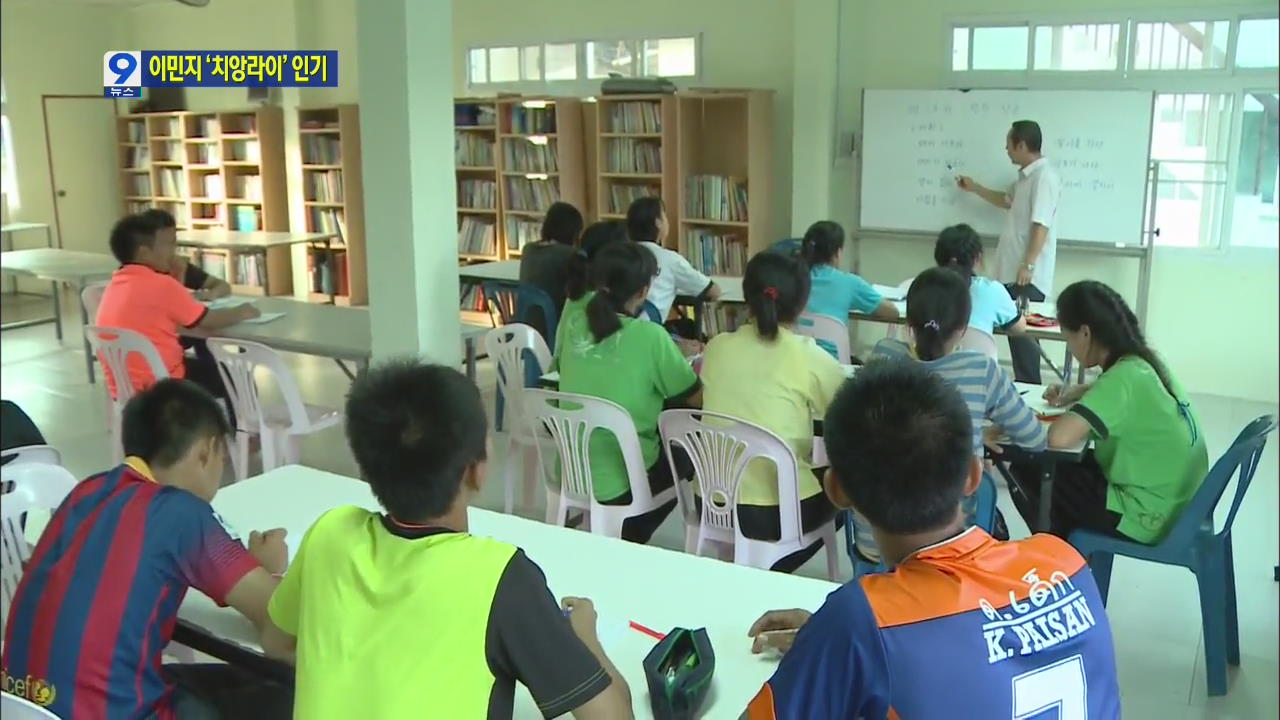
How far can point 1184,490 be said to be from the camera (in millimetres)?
2945

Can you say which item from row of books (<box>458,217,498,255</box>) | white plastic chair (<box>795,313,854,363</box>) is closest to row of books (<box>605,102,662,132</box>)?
row of books (<box>458,217,498,255</box>)

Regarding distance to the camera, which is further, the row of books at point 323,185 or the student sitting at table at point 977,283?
the row of books at point 323,185

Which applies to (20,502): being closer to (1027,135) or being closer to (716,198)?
(1027,135)

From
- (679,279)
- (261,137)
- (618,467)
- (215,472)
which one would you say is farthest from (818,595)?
(261,137)

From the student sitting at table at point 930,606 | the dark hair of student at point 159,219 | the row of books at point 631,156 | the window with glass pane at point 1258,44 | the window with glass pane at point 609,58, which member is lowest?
the student sitting at table at point 930,606

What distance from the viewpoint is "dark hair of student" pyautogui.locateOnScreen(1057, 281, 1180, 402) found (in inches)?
114

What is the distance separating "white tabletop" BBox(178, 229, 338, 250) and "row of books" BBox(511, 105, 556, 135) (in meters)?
1.83

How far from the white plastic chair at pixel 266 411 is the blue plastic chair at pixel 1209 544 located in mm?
2836

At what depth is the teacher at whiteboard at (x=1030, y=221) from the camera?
595 cm

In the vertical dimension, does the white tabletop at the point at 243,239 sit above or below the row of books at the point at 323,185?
below

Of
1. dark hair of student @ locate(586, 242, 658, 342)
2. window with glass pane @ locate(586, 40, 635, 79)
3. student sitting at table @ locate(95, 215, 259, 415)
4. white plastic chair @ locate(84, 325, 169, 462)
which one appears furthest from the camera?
window with glass pane @ locate(586, 40, 635, 79)

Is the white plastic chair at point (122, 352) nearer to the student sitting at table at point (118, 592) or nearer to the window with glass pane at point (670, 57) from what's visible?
the student sitting at table at point (118, 592)

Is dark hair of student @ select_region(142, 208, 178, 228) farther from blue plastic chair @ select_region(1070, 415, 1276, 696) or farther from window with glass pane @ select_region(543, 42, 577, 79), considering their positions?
window with glass pane @ select_region(543, 42, 577, 79)

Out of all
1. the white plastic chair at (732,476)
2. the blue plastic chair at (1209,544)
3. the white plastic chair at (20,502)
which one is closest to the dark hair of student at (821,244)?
the white plastic chair at (732,476)
